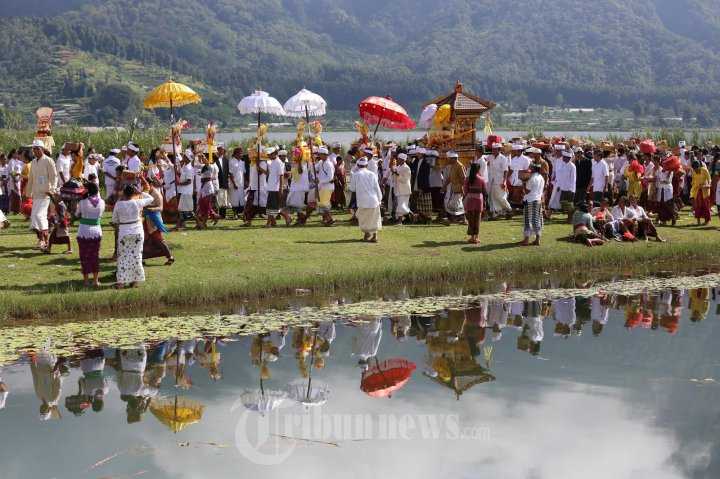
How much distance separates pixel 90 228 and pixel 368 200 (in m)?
5.64

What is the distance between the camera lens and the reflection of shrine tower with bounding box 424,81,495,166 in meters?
23.4

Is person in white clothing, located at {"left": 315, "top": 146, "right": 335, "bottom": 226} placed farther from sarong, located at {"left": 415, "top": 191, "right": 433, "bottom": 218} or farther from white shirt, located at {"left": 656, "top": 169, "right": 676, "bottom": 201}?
white shirt, located at {"left": 656, "top": 169, "right": 676, "bottom": 201}

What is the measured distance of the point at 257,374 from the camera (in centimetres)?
1152

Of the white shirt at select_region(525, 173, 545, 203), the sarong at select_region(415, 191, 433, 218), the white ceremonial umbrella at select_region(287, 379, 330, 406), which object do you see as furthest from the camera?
the sarong at select_region(415, 191, 433, 218)

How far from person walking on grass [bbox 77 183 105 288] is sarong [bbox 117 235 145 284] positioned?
324mm

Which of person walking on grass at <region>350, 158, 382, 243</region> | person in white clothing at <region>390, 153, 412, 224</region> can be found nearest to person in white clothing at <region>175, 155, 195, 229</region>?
person walking on grass at <region>350, 158, 382, 243</region>

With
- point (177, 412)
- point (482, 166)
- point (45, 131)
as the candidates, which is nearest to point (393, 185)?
point (482, 166)

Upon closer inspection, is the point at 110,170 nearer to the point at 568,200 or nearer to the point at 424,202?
the point at 424,202

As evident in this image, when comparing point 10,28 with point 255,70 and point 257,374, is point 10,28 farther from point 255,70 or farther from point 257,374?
point 257,374

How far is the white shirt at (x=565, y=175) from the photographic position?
913 inches

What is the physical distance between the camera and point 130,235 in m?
14.8

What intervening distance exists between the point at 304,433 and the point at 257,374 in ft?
6.02

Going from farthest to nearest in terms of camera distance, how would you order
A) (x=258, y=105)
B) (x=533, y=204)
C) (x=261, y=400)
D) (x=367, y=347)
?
(x=258, y=105), (x=533, y=204), (x=367, y=347), (x=261, y=400)

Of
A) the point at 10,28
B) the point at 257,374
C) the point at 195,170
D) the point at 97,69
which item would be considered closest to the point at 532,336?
the point at 257,374
